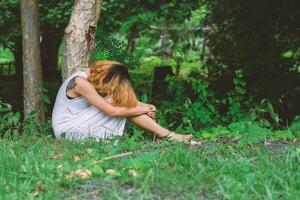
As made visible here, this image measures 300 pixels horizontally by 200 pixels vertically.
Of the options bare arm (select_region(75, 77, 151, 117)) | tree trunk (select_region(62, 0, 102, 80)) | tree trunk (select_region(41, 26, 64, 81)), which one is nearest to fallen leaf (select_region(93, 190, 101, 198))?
bare arm (select_region(75, 77, 151, 117))

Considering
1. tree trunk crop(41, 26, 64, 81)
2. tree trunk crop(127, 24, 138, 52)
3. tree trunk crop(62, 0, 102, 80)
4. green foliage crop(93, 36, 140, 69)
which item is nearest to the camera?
tree trunk crop(62, 0, 102, 80)

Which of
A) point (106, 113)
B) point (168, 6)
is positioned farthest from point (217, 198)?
point (168, 6)

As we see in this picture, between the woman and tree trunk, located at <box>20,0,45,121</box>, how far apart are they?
96 cm

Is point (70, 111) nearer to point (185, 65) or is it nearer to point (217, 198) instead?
point (217, 198)

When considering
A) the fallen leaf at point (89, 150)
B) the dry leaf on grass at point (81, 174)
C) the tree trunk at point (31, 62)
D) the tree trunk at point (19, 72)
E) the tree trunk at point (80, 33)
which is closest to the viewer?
the dry leaf on grass at point (81, 174)

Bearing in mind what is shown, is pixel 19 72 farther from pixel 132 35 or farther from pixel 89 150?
pixel 89 150

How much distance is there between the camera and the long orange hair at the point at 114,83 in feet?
21.5

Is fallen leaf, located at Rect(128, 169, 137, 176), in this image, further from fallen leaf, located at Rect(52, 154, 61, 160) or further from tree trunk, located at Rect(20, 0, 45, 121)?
tree trunk, located at Rect(20, 0, 45, 121)

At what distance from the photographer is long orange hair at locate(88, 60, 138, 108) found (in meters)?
6.54

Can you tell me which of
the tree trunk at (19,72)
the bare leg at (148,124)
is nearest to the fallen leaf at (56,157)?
the bare leg at (148,124)

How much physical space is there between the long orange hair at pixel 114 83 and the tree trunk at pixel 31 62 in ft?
4.41

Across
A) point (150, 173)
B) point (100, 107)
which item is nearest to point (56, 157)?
point (150, 173)

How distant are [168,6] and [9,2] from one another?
3.47 meters

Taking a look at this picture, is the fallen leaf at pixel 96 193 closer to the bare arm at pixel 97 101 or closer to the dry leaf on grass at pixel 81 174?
the dry leaf on grass at pixel 81 174
